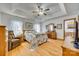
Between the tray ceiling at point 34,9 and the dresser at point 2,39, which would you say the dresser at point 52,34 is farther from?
the dresser at point 2,39

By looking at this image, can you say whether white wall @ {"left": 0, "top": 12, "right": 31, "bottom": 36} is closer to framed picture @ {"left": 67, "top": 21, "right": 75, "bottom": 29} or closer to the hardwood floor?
the hardwood floor

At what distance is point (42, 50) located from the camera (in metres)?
2.09

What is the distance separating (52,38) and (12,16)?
0.98 meters

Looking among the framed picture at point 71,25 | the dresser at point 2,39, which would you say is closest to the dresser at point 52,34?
the framed picture at point 71,25

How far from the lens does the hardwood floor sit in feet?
6.61

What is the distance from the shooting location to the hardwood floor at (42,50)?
2.02m

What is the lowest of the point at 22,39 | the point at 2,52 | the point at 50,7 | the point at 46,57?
the point at 46,57

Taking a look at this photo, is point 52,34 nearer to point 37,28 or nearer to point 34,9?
point 37,28

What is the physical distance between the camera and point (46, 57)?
2031 millimetres

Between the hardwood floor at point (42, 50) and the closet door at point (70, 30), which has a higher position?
the closet door at point (70, 30)

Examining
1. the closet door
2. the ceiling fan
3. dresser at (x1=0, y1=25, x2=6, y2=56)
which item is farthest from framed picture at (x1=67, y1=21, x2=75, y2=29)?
dresser at (x1=0, y1=25, x2=6, y2=56)

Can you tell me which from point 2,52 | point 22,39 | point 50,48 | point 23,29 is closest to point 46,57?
point 50,48

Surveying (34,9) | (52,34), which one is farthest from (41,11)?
(52,34)

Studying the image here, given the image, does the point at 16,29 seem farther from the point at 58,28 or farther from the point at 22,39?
the point at 58,28
